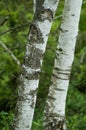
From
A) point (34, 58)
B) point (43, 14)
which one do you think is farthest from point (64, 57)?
point (43, 14)

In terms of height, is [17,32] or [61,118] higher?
[61,118]

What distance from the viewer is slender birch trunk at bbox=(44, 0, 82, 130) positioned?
15.3 feet

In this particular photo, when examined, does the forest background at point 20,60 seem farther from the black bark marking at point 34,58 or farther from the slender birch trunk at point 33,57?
the black bark marking at point 34,58

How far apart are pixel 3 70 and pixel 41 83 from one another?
1.27m

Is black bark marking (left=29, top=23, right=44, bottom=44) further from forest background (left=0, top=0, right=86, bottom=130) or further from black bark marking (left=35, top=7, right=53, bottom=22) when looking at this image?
forest background (left=0, top=0, right=86, bottom=130)

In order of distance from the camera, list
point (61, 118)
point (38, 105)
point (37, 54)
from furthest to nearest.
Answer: point (38, 105) < point (61, 118) < point (37, 54)

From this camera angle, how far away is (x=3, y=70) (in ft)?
31.5

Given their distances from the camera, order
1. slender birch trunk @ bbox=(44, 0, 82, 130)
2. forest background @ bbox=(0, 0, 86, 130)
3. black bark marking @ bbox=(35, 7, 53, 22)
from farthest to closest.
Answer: forest background @ bbox=(0, 0, 86, 130) < slender birch trunk @ bbox=(44, 0, 82, 130) < black bark marking @ bbox=(35, 7, 53, 22)

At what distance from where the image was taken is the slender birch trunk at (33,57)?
13.3 ft

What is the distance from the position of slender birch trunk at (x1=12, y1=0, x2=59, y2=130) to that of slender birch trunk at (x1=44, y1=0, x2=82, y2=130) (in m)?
0.61

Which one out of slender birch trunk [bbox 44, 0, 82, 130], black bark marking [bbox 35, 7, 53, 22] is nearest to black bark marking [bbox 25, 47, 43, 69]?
black bark marking [bbox 35, 7, 53, 22]

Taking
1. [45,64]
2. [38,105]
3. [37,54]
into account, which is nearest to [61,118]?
[37,54]

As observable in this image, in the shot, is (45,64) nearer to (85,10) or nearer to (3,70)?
(3,70)

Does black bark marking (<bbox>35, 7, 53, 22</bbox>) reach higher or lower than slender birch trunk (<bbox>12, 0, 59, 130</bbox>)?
higher
